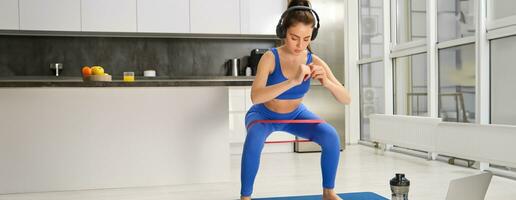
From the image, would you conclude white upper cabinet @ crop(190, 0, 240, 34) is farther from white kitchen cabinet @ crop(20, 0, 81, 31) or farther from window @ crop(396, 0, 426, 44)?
window @ crop(396, 0, 426, 44)

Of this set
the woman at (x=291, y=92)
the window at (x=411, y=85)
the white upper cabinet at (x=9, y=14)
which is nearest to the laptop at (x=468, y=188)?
the woman at (x=291, y=92)

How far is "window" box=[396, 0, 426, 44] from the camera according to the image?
5.03m

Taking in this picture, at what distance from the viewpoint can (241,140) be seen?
18.1 ft

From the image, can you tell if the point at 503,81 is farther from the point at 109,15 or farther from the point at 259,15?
the point at 109,15

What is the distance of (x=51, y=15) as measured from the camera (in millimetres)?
5105

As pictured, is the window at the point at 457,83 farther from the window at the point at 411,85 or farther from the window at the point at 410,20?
the window at the point at 410,20

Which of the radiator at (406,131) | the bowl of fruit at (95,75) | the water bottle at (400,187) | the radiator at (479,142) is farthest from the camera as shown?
the radiator at (406,131)

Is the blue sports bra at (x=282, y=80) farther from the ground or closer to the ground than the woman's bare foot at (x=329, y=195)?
farther from the ground

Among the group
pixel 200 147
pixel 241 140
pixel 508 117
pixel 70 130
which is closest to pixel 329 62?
pixel 241 140

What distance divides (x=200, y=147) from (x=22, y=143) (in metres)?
1.18

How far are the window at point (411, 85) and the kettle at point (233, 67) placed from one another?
1.87 m

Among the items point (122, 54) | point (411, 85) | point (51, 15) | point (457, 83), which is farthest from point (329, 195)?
point (51, 15)

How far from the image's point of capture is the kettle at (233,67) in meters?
5.71

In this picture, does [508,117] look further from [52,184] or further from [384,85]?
[52,184]
